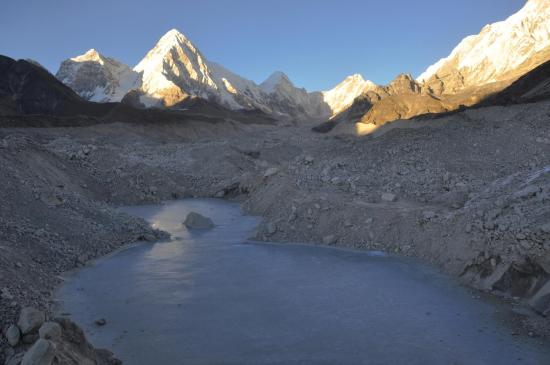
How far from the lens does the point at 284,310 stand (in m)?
8.95

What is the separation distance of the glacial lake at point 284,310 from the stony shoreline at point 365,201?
66 centimetres

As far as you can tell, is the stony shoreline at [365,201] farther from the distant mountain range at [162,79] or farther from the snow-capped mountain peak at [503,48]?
the distant mountain range at [162,79]

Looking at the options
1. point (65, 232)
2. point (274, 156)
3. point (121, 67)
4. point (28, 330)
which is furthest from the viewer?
point (121, 67)

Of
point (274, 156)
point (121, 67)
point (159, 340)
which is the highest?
point (121, 67)

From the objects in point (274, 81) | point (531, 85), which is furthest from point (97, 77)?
point (531, 85)

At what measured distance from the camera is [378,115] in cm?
6081

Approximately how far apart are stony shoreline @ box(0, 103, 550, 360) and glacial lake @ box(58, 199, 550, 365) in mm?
662

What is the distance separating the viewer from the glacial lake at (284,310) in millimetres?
7305

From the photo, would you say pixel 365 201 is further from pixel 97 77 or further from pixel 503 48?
pixel 97 77

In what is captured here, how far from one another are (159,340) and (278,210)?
890 centimetres

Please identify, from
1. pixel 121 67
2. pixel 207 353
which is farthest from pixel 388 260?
pixel 121 67

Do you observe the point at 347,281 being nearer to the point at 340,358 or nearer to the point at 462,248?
the point at 462,248

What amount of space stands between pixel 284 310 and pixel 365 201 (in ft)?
23.2

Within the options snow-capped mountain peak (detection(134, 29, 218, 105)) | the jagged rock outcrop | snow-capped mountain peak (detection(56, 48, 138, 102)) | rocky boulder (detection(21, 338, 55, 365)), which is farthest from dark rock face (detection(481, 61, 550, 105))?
snow-capped mountain peak (detection(56, 48, 138, 102))
